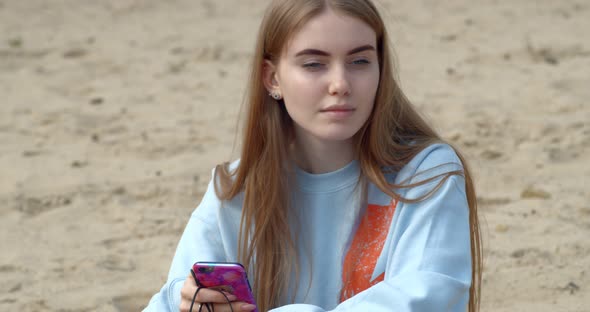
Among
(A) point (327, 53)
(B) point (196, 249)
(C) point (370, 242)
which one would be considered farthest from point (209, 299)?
(A) point (327, 53)

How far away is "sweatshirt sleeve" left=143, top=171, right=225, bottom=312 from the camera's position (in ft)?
8.05

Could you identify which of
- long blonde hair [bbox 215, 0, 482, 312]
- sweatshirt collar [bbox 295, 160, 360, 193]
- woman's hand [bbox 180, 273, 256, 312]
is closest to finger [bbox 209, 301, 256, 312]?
woman's hand [bbox 180, 273, 256, 312]

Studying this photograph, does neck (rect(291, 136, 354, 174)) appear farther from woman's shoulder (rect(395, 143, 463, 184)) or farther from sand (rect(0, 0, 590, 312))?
sand (rect(0, 0, 590, 312))

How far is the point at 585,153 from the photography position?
13.9ft

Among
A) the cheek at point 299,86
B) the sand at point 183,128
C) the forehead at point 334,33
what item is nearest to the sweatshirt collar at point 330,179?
the cheek at point 299,86

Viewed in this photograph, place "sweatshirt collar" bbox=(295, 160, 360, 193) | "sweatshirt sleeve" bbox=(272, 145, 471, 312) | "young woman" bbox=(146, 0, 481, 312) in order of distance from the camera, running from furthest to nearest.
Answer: "sweatshirt collar" bbox=(295, 160, 360, 193) < "young woman" bbox=(146, 0, 481, 312) < "sweatshirt sleeve" bbox=(272, 145, 471, 312)

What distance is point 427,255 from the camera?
2176mm

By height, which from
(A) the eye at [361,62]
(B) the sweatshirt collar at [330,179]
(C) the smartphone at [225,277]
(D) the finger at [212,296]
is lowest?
(D) the finger at [212,296]

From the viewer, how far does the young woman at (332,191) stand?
2225 mm

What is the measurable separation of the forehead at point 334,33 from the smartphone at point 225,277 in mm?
603

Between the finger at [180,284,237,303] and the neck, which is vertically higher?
the neck

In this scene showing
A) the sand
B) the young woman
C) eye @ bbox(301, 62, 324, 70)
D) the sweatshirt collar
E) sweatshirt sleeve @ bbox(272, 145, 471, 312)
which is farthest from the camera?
the sand

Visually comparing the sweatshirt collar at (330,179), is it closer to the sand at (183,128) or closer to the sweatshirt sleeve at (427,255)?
the sweatshirt sleeve at (427,255)

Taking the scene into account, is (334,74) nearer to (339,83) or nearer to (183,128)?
(339,83)
